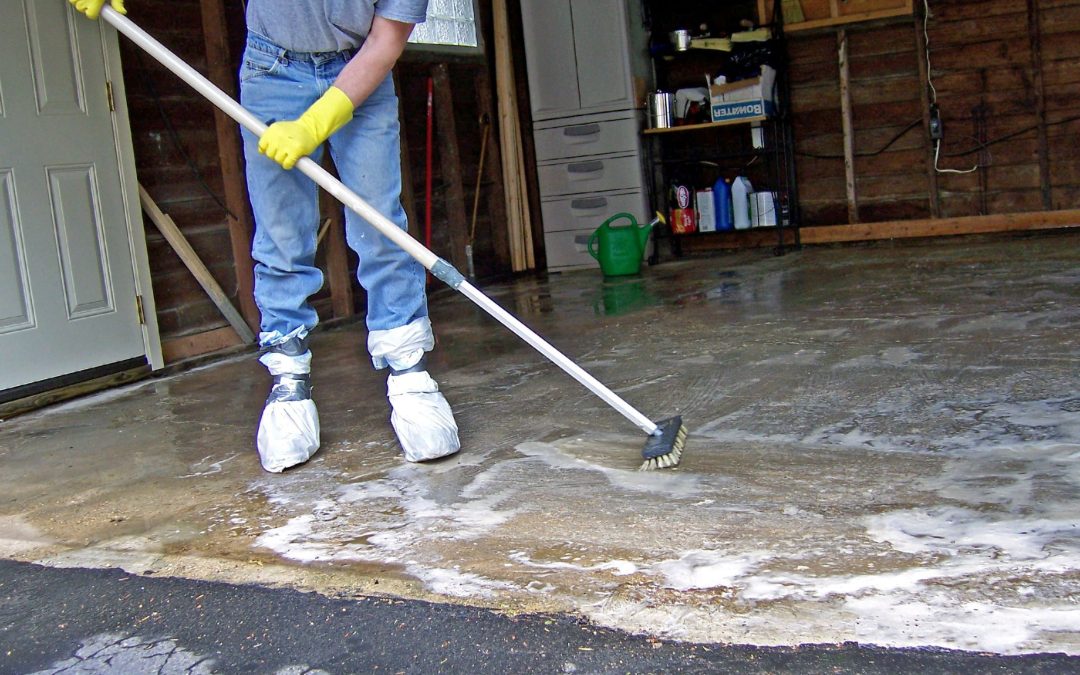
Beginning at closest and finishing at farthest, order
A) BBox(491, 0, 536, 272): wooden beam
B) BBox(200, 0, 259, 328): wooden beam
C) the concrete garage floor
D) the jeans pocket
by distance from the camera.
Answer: the concrete garage floor, the jeans pocket, BBox(200, 0, 259, 328): wooden beam, BBox(491, 0, 536, 272): wooden beam

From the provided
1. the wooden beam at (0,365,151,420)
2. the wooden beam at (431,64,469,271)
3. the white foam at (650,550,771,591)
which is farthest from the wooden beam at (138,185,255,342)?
the white foam at (650,550,771,591)

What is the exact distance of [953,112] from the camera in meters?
5.79

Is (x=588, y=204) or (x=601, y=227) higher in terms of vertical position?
(x=588, y=204)

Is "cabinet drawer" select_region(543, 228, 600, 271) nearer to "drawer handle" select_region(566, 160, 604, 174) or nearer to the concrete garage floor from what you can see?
"drawer handle" select_region(566, 160, 604, 174)

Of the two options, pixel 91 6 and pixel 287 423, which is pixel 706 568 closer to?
pixel 287 423

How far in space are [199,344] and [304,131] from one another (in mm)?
2163

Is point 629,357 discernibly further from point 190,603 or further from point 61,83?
point 61,83

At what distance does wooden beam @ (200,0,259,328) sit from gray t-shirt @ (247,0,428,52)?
2044 mm

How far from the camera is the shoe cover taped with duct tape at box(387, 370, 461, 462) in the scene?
218cm

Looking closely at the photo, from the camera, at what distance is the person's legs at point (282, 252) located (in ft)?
7.36

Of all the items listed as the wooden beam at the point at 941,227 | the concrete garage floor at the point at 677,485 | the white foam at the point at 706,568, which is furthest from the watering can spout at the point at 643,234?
the white foam at the point at 706,568

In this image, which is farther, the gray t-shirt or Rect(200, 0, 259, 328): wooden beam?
Rect(200, 0, 259, 328): wooden beam

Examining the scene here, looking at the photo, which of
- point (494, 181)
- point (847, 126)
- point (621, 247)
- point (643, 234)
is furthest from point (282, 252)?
point (847, 126)

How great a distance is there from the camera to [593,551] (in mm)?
1622
